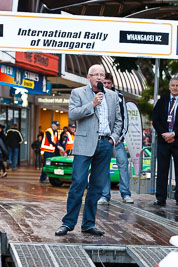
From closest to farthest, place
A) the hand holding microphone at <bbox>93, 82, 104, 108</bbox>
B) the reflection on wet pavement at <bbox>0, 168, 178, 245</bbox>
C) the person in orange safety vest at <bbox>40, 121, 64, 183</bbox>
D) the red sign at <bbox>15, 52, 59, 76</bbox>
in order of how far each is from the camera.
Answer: the hand holding microphone at <bbox>93, 82, 104, 108</bbox>, the reflection on wet pavement at <bbox>0, 168, 178, 245</bbox>, the person in orange safety vest at <bbox>40, 121, 64, 183</bbox>, the red sign at <bbox>15, 52, 59, 76</bbox>

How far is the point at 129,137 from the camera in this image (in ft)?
51.8

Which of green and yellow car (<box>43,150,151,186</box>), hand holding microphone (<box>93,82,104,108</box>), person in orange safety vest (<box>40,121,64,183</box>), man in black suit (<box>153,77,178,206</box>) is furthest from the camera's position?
person in orange safety vest (<box>40,121,64,183</box>)

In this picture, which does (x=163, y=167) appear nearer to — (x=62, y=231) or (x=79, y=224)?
(x=79, y=224)

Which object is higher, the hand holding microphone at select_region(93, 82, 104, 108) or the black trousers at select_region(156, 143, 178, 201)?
the hand holding microphone at select_region(93, 82, 104, 108)

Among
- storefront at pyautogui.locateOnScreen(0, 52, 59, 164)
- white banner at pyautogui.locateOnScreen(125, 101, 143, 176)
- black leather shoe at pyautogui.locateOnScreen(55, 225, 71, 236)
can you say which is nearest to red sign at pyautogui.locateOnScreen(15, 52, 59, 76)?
storefront at pyautogui.locateOnScreen(0, 52, 59, 164)

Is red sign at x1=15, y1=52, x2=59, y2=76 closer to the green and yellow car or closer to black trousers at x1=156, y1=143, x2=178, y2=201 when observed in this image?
the green and yellow car

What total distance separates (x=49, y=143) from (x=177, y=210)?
34.1ft

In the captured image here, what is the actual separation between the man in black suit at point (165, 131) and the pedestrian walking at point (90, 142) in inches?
122

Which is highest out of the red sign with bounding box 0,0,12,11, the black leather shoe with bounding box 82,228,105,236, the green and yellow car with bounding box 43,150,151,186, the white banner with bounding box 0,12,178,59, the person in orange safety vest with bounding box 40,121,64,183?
the red sign with bounding box 0,0,12,11

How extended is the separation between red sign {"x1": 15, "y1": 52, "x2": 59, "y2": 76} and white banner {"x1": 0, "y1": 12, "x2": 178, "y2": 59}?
1550cm

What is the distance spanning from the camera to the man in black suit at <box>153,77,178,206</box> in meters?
10.4

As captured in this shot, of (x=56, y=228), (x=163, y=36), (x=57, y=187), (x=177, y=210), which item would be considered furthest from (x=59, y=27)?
(x=57, y=187)

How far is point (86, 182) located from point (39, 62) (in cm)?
2141

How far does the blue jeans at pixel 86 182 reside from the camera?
720 centimetres
